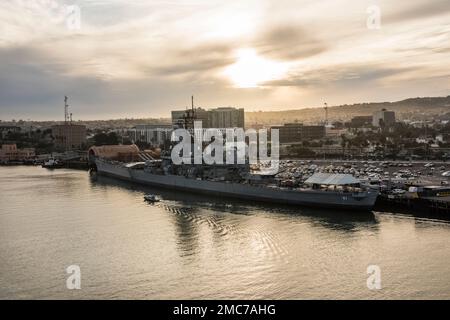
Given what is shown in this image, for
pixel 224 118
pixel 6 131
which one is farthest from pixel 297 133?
pixel 6 131

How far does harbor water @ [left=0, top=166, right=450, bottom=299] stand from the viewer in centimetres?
505

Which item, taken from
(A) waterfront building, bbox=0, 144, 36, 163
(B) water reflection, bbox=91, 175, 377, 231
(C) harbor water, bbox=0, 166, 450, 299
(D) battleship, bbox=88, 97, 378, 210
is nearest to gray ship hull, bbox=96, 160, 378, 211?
(D) battleship, bbox=88, 97, 378, 210

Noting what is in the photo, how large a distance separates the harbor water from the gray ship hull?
11.8 inches

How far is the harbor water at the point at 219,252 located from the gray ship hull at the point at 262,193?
30 centimetres

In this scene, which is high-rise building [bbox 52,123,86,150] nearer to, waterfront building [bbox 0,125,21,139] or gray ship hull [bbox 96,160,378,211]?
waterfront building [bbox 0,125,21,139]

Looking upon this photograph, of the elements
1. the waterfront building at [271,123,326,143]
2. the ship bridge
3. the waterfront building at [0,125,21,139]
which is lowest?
the ship bridge

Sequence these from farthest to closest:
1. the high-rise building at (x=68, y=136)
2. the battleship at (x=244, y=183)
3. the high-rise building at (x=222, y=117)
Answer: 1. the high-rise building at (x=222, y=117)
2. the high-rise building at (x=68, y=136)
3. the battleship at (x=244, y=183)

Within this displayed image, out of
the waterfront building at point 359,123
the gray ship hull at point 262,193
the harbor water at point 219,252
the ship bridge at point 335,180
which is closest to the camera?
the harbor water at point 219,252

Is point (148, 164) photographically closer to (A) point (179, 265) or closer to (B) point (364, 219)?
(B) point (364, 219)

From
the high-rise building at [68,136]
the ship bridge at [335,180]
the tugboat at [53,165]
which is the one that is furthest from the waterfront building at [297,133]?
the ship bridge at [335,180]

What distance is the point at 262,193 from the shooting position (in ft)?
36.0

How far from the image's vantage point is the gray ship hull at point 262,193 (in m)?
9.28

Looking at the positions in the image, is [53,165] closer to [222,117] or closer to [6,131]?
[222,117]

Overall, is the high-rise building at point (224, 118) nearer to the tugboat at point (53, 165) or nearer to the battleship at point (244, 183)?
the tugboat at point (53, 165)
